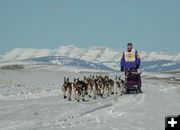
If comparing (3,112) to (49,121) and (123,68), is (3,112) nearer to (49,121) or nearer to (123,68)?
(49,121)

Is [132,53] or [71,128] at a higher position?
[132,53]

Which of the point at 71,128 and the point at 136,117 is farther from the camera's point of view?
the point at 136,117

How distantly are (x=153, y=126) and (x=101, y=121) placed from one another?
4.66 ft

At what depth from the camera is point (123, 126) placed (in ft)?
34.6

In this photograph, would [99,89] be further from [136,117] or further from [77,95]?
[136,117]

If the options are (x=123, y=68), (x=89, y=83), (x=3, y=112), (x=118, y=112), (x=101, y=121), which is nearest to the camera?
(x=101, y=121)

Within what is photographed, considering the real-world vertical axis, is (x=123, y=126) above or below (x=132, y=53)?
below

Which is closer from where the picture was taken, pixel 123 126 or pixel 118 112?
pixel 123 126

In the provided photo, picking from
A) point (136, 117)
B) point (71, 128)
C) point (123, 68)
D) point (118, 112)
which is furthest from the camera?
point (123, 68)

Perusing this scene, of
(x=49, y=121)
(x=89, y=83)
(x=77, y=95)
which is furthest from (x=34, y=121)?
(x=89, y=83)

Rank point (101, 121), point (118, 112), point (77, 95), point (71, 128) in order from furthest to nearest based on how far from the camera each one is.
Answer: point (77, 95) < point (118, 112) < point (101, 121) < point (71, 128)

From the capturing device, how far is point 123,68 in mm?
23562

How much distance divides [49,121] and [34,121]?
0.39 metres

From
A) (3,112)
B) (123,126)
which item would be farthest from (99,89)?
(123,126)
